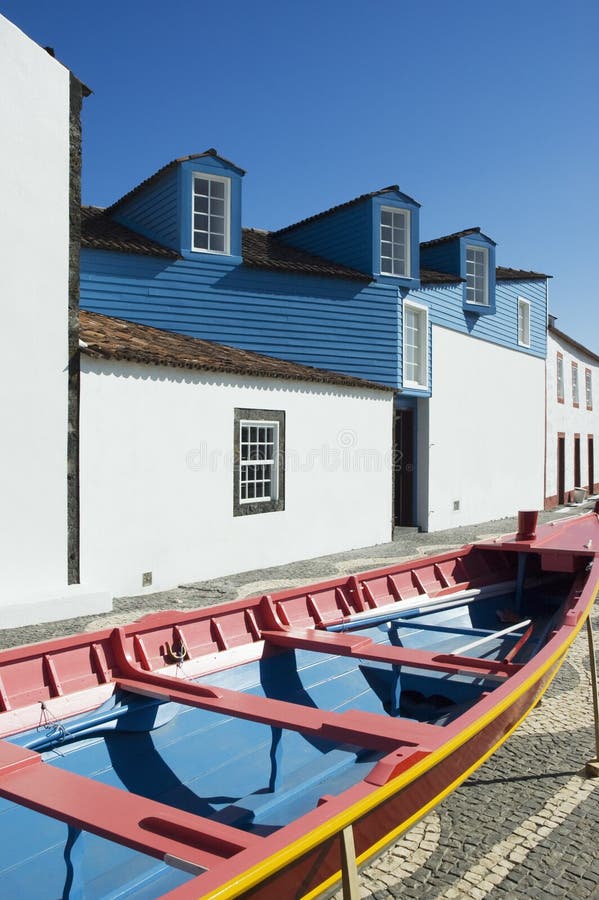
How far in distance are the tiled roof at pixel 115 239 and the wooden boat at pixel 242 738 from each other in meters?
8.98

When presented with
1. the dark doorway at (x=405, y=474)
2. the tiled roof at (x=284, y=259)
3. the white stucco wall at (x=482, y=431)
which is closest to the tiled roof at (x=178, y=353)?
the tiled roof at (x=284, y=259)

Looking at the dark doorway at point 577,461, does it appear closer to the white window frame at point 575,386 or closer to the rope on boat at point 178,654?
the white window frame at point 575,386

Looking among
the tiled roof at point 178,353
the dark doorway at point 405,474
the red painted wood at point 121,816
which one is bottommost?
the red painted wood at point 121,816

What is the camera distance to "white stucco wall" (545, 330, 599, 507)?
24.2 m

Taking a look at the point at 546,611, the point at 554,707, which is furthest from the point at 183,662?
the point at 546,611

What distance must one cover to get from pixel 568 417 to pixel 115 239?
19016mm

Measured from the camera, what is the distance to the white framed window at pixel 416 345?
17.0 m

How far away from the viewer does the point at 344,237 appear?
16656mm

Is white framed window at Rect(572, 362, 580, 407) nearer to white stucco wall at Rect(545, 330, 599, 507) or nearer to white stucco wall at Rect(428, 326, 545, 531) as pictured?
white stucco wall at Rect(545, 330, 599, 507)

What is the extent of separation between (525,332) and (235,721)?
20.3 metres

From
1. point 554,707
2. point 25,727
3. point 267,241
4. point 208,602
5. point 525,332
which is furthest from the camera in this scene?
point 525,332

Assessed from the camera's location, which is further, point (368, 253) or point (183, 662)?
point (368, 253)

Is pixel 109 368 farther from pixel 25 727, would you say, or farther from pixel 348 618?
pixel 25 727

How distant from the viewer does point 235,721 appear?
460 cm
